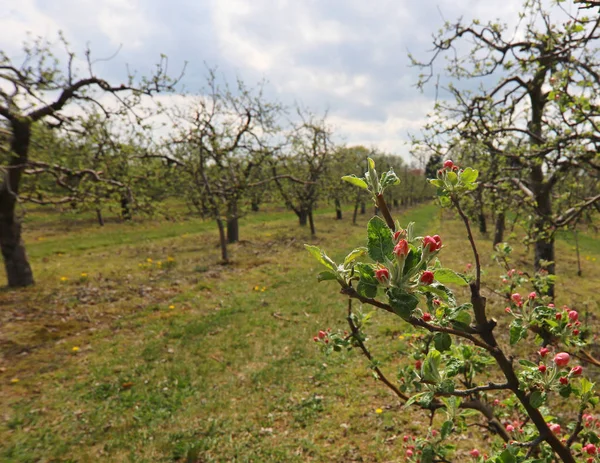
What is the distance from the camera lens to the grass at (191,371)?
4.62 metres

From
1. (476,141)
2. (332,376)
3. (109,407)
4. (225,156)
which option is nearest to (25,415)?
(109,407)

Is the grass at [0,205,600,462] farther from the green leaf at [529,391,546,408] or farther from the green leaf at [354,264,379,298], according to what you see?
the green leaf at [529,391,546,408]

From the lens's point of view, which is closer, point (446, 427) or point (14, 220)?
point (446, 427)

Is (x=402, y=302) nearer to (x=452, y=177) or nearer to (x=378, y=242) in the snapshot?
(x=378, y=242)

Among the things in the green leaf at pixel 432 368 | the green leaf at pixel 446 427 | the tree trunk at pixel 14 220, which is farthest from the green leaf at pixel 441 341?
the tree trunk at pixel 14 220

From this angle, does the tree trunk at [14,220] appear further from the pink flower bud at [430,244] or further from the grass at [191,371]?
the pink flower bud at [430,244]

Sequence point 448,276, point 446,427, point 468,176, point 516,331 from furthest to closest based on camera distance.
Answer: point 446,427
point 516,331
point 468,176
point 448,276

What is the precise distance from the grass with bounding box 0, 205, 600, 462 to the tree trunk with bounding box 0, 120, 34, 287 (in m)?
0.69

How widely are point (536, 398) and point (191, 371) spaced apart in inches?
253

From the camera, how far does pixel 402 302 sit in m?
0.98

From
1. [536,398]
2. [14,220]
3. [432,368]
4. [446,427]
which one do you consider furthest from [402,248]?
[14,220]

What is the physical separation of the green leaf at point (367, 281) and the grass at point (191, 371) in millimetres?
545

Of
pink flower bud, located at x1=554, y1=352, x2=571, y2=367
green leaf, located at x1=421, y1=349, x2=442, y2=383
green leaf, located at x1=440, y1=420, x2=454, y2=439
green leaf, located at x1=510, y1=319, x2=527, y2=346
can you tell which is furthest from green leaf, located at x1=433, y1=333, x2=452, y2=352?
green leaf, located at x1=440, y1=420, x2=454, y2=439

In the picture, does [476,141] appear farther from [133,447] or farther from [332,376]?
[133,447]
